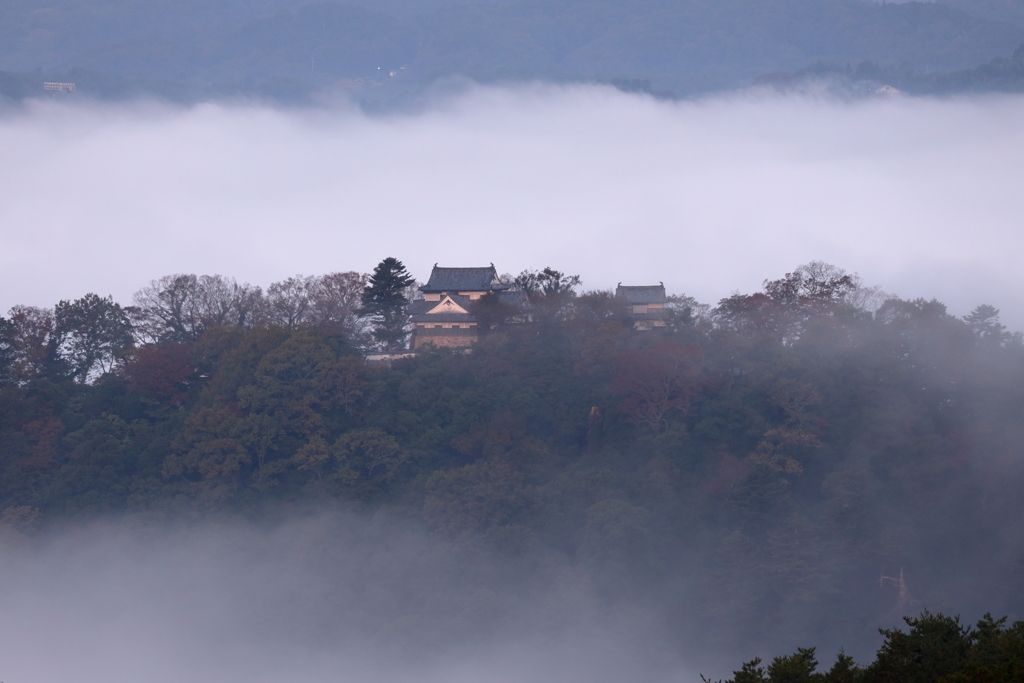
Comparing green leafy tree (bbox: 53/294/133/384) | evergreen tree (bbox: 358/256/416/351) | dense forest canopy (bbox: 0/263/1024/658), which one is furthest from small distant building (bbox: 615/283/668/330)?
green leafy tree (bbox: 53/294/133/384)

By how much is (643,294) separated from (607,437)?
345 inches

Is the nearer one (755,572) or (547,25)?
(755,572)

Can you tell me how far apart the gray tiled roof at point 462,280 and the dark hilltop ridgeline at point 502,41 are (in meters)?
74.5

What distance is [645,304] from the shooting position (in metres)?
39.2

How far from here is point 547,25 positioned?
12619 centimetres

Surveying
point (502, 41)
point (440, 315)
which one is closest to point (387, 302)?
point (440, 315)

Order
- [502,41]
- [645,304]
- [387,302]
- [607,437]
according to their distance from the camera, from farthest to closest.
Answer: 1. [502,41]
2. [645,304]
3. [387,302]
4. [607,437]

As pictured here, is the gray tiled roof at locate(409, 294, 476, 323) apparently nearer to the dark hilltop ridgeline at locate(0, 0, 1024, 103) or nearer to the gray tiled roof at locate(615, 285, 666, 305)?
the gray tiled roof at locate(615, 285, 666, 305)

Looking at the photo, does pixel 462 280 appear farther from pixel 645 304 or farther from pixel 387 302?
pixel 645 304

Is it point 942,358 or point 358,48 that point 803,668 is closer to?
point 942,358

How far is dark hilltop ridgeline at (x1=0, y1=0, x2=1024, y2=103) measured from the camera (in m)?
114

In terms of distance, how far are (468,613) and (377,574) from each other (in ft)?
10.8

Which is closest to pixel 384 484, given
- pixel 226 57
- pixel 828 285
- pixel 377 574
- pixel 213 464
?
pixel 377 574

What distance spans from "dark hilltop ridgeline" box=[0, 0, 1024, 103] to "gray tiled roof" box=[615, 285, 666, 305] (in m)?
74.1
